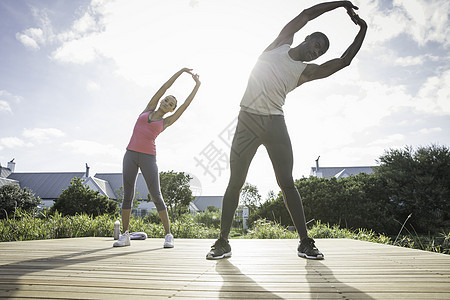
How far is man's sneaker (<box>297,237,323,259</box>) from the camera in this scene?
2.13m

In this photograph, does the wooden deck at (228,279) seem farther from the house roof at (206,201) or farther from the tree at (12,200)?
the house roof at (206,201)

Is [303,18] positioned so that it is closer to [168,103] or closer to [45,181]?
[168,103]

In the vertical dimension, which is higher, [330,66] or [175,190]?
[330,66]

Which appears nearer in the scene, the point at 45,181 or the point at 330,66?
the point at 330,66

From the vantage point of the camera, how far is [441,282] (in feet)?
4.41

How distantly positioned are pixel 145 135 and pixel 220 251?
1.61 m

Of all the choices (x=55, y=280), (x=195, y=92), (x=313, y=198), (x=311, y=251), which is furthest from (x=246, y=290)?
(x=313, y=198)

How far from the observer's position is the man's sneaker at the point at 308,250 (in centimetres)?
213

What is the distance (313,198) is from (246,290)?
40.8ft

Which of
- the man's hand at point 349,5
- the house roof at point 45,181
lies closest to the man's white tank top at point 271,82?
the man's hand at point 349,5

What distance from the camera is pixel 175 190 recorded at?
1570cm

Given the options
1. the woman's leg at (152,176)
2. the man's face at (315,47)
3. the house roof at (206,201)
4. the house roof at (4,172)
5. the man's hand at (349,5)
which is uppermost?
the house roof at (4,172)

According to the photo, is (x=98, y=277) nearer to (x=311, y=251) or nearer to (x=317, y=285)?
(x=317, y=285)

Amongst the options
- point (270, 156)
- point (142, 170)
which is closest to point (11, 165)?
point (142, 170)
